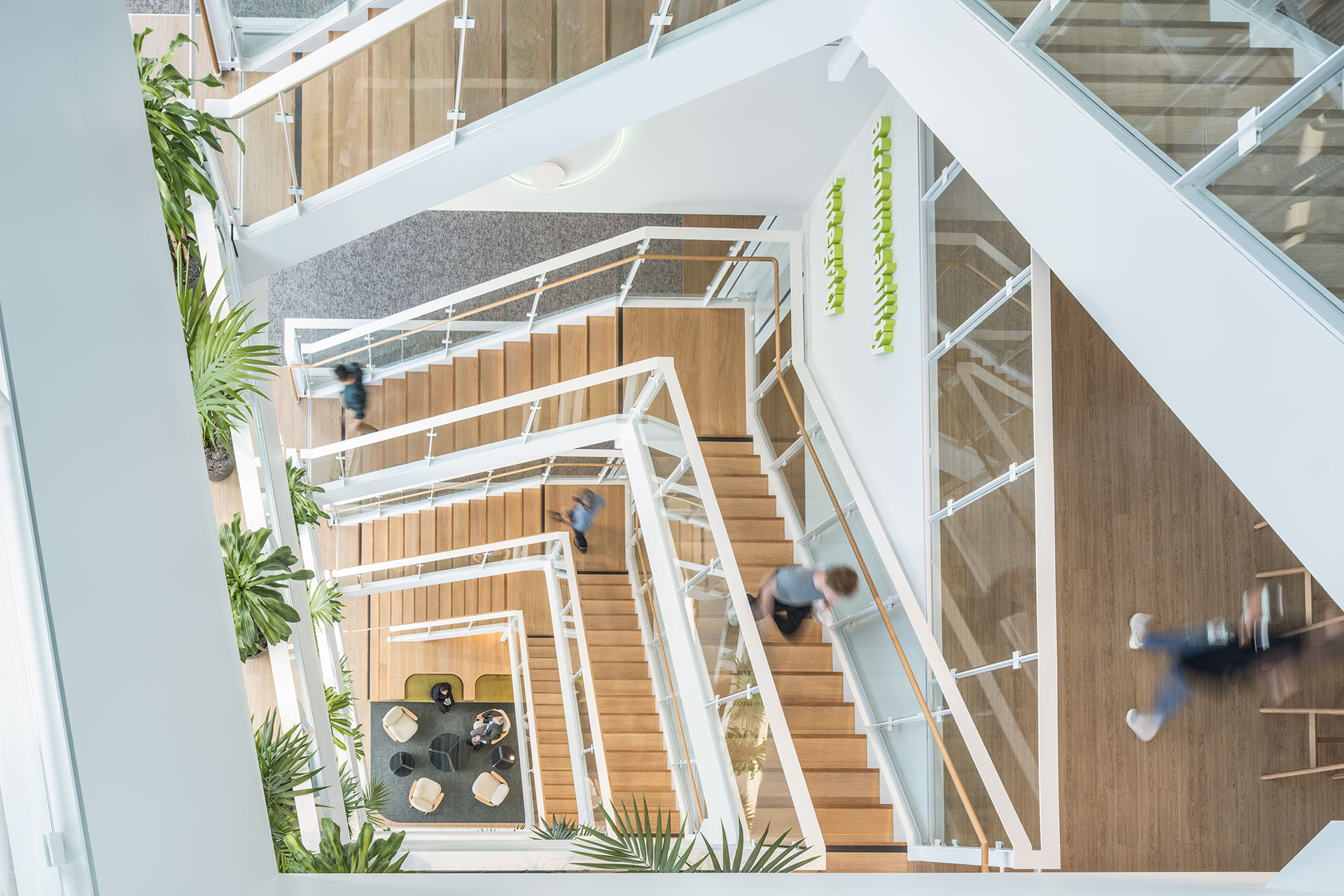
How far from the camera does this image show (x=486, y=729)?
12312mm

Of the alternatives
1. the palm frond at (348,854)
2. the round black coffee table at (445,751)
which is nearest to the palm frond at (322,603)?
the palm frond at (348,854)

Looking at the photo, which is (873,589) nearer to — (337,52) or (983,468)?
(983,468)

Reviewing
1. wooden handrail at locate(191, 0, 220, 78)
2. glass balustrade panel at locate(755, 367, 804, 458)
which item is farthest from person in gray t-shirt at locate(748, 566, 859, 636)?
wooden handrail at locate(191, 0, 220, 78)

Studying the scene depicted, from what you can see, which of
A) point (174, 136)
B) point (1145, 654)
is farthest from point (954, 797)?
point (174, 136)

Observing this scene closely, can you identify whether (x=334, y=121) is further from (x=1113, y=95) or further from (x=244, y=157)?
(x=1113, y=95)

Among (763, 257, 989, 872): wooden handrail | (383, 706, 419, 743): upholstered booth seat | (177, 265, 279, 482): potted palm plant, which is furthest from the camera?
(383, 706, 419, 743): upholstered booth seat

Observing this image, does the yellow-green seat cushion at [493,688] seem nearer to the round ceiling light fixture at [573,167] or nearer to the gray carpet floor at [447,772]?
the gray carpet floor at [447,772]

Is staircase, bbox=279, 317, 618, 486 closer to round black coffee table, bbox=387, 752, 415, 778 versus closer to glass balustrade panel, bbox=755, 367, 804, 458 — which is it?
glass balustrade panel, bbox=755, 367, 804, 458

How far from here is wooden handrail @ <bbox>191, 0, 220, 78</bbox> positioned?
4000mm

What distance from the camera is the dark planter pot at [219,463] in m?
3.71

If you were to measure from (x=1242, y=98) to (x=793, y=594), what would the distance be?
433cm

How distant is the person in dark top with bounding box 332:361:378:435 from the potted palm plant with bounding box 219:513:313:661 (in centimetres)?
426

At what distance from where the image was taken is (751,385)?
24.0 ft

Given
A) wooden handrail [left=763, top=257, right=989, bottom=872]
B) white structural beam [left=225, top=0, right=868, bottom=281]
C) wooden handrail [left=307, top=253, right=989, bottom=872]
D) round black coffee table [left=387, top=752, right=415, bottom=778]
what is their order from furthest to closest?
round black coffee table [left=387, top=752, right=415, bottom=778] → wooden handrail [left=307, top=253, right=989, bottom=872] → wooden handrail [left=763, top=257, right=989, bottom=872] → white structural beam [left=225, top=0, right=868, bottom=281]
